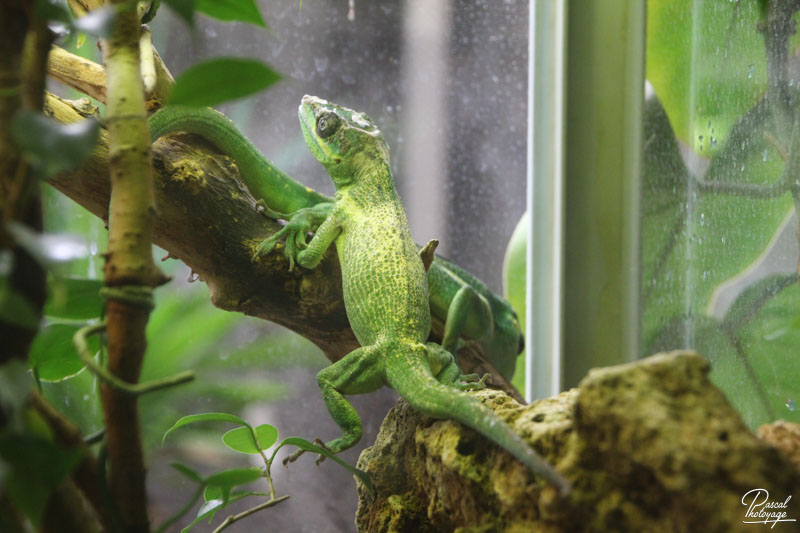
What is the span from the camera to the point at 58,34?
55cm

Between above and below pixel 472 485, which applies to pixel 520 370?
below

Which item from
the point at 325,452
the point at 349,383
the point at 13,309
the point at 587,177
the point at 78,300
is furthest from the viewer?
the point at 587,177

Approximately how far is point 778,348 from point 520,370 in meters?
0.85

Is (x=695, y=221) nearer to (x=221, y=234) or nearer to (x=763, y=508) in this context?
(x=763, y=508)

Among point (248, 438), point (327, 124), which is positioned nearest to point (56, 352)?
point (248, 438)

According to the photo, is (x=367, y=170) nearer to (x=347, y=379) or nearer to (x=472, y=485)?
(x=347, y=379)

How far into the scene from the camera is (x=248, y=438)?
986mm

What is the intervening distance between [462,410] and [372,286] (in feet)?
1.25

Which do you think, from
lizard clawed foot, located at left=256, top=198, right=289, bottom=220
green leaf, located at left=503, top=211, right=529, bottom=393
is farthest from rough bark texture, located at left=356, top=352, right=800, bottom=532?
green leaf, located at left=503, top=211, right=529, bottom=393

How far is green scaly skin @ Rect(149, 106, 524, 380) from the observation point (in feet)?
4.05

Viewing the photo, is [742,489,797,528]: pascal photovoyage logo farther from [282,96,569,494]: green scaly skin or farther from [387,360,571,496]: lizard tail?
[282,96,569,494]: green scaly skin

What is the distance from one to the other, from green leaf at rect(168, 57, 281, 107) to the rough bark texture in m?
0.46

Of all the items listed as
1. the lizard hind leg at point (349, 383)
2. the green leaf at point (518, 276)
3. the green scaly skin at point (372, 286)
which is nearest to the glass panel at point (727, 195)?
the green leaf at point (518, 276)

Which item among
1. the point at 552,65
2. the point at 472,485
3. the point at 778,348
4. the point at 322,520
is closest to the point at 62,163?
the point at 472,485
